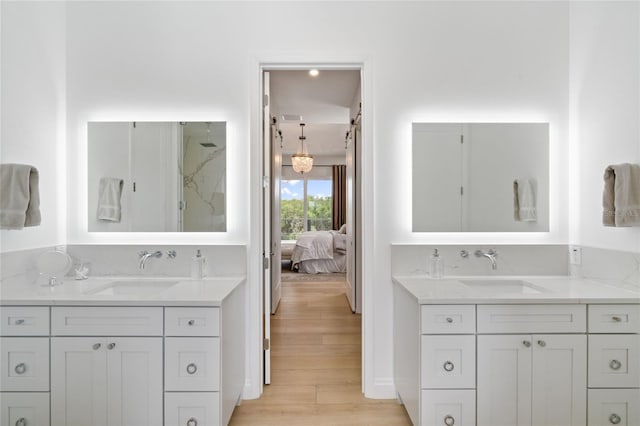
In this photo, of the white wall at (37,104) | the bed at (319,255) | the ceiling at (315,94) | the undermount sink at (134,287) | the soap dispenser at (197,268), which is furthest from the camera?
the bed at (319,255)

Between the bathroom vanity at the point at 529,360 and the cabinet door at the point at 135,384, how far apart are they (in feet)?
4.05

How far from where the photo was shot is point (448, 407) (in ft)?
5.35

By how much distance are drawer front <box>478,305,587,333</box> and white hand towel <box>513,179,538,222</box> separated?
2.44 feet

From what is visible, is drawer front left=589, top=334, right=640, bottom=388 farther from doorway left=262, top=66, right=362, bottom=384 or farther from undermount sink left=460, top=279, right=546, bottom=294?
doorway left=262, top=66, right=362, bottom=384

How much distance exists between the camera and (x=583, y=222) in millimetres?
2164

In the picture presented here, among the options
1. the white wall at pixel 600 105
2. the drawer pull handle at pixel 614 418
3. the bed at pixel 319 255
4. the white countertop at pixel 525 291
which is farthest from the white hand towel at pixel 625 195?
the bed at pixel 319 255

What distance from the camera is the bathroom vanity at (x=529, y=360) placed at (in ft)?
5.33

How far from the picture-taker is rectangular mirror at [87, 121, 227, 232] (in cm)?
221

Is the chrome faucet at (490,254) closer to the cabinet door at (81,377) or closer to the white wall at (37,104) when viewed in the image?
the cabinet door at (81,377)

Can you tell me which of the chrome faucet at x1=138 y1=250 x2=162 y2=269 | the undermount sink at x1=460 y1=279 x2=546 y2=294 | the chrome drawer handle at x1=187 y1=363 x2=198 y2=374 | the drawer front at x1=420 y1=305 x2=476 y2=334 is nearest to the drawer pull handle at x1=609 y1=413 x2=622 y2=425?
the undermount sink at x1=460 y1=279 x2=546 y2=294

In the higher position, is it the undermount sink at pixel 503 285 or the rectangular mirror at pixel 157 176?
the rectangular mirror at pixel 157 176

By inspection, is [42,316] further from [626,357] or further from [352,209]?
[352,209]

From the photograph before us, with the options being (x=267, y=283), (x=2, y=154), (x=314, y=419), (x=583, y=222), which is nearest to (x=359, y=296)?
(x=267, y=283)

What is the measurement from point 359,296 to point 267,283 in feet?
5.90
